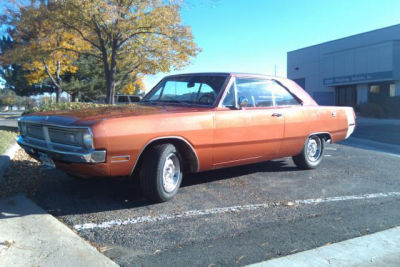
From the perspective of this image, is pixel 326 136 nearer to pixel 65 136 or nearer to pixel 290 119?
pixel 290 119

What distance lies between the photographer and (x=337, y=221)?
12.5 ft

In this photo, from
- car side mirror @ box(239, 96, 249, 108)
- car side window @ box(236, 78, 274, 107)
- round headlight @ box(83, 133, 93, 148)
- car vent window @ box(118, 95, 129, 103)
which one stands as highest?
car vent window @ box(118, 95, 129, 103)

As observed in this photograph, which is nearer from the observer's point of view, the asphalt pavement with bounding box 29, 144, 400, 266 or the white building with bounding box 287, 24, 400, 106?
the asphalt pavement with bounding box 29, 144, 400, 266

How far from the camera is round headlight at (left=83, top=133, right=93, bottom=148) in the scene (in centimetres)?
355

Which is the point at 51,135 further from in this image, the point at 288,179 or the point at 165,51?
the point at 165,51

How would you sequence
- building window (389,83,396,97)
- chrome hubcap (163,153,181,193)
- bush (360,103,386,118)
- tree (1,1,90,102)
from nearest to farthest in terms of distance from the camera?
chrome hubcap (163,153,181,193) → tree (1,1,90,102) → bush (360,103,386,118) → building window (389,83,396,97)

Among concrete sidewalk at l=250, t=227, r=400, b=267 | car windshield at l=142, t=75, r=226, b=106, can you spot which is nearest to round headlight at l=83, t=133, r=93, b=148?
car windshield at l=142, t=75, r=226, b=106

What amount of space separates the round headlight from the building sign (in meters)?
26.9

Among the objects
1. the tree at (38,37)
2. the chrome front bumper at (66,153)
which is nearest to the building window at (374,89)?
the tree at (38,37)

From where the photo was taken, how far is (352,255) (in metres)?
3.04

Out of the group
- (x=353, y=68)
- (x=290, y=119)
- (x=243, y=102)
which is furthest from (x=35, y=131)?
(x=353, y=68)

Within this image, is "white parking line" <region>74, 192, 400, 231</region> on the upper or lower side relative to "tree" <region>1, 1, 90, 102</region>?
lower

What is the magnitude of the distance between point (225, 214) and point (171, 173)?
0.84 meters

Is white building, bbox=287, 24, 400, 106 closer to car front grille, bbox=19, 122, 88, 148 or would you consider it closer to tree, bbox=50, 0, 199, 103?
tree, bbox=50, 0, 199, 103
